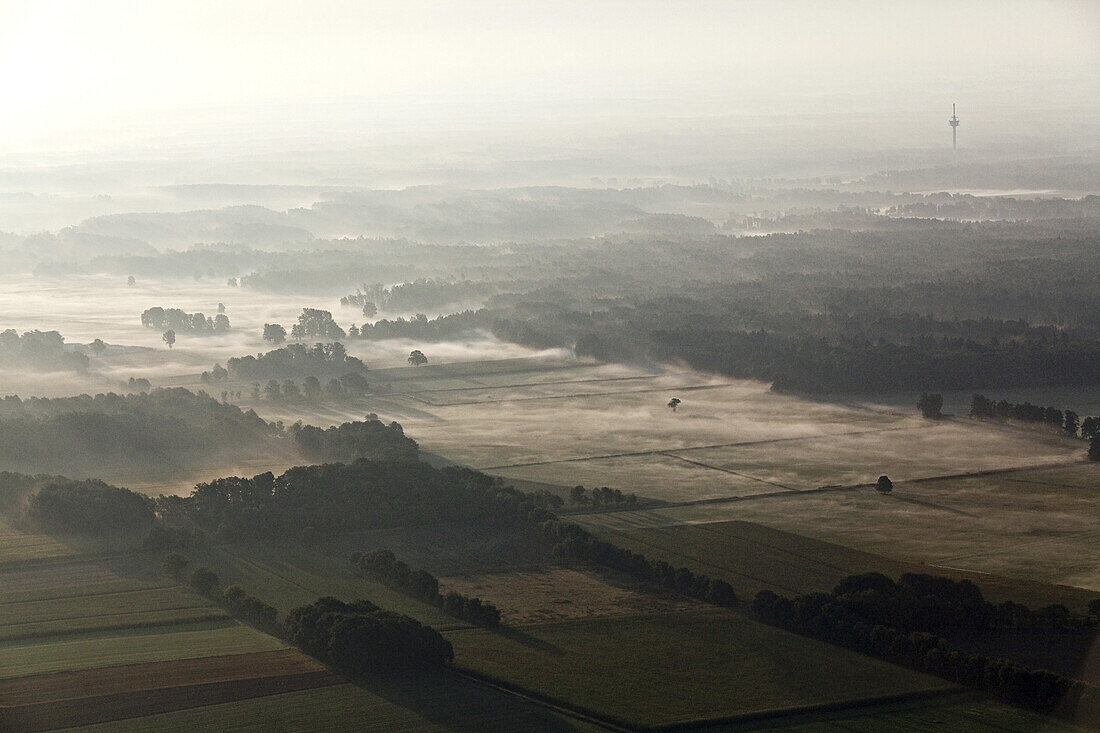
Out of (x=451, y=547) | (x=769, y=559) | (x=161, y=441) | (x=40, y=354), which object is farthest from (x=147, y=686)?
(x=40, y=354)

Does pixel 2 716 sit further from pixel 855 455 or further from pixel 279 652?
pixel 855 455

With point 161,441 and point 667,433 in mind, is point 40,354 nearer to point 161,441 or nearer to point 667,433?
point 161,441

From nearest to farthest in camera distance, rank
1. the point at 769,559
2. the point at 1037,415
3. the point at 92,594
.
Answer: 1. the point at 92,594
2. the point at 769,559
3. the point at 1037,415

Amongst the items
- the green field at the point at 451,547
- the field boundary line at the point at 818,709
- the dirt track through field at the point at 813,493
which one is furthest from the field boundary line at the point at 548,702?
the dirt track through field at the point at 813,493

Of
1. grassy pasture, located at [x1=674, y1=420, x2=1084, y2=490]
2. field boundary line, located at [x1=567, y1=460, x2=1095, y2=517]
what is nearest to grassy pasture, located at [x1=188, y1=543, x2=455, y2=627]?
field boundary line, located at [x1=567, y1=460, x2=1095, y2=517]

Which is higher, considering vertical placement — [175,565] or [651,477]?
[651,477]

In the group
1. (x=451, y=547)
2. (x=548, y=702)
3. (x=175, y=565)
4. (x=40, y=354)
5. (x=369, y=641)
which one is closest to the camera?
(x=548, y=702)

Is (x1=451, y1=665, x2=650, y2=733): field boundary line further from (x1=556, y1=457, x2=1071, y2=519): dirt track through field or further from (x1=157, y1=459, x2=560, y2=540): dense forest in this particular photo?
(x1=556, y1=457, x2=1071, y2=519): dirt track through field
